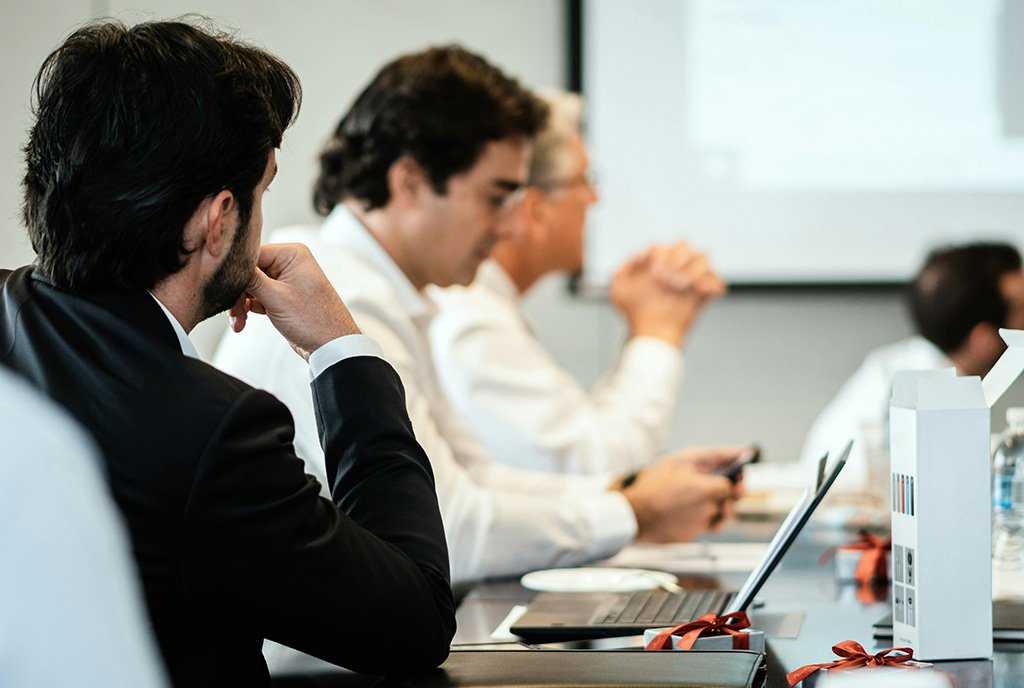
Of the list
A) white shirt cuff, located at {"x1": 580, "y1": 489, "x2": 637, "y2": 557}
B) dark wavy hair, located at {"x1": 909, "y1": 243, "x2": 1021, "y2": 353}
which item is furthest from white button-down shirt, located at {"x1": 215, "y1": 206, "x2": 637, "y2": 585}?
dark wavy hair, located at {"x1": 909, "y1": 243, "x2": 1021, "y2": 353}

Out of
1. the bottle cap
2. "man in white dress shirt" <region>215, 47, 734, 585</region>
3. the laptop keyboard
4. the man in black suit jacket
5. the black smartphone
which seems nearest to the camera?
the man in black suit jacket

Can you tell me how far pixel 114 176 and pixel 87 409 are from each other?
0.56 ft

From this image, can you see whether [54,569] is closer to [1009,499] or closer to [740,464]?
[1009,499]

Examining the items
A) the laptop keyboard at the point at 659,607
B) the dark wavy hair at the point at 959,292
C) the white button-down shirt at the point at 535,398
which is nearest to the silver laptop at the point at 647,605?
the laptop keyboard at the point at 659,607

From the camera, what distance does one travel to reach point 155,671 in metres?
0.49

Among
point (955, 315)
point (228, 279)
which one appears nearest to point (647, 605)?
point (228, 279)

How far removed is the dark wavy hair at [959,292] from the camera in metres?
2.78

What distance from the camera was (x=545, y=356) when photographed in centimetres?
257

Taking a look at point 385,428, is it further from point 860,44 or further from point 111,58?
point 860,44

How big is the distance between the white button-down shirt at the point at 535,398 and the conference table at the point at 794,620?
0.59 m

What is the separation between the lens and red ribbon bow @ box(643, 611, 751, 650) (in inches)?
41.5

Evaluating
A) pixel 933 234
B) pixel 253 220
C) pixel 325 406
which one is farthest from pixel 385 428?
pixel 933 234

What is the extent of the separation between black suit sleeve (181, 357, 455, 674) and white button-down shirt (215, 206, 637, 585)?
43 cm

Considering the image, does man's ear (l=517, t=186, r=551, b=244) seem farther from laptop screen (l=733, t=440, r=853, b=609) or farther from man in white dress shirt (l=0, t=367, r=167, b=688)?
man in white dress shirt (l=0, t=367, r=167, b=688)
